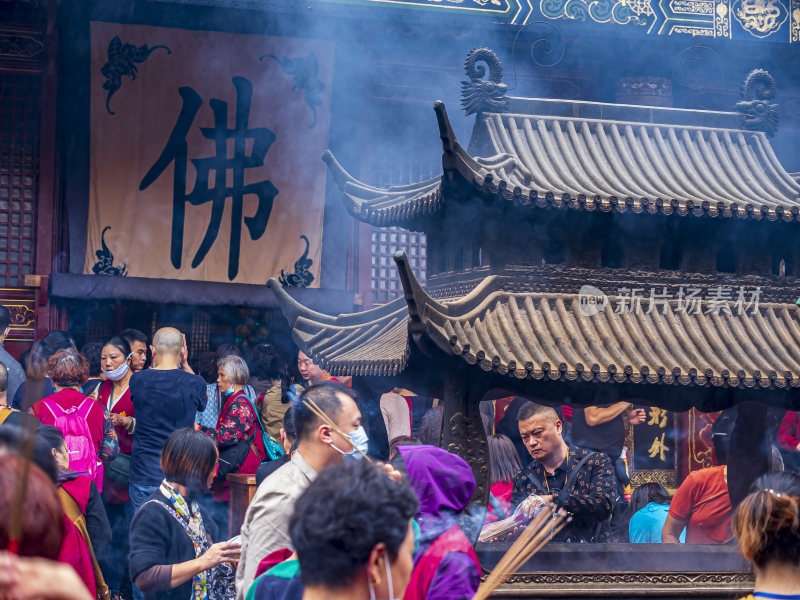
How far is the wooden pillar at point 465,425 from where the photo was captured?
5.06m

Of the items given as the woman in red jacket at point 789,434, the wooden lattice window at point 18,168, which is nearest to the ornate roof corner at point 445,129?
the woman in red jacket at point 789,434

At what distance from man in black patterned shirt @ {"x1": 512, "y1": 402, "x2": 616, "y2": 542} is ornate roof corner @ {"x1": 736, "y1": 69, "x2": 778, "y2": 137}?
2.64 m

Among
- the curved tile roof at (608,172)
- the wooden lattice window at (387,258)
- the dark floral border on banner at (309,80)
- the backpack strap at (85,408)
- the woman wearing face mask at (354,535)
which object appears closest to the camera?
the woman wearing face mask at (354,535)

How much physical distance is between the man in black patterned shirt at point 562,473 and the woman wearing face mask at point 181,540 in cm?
190

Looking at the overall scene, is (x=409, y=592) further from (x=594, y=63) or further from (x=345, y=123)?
(x=594, y=63)

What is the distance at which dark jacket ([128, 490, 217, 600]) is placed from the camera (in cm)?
383

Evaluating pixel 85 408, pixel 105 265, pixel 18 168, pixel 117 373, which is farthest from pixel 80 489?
pixel 18 168

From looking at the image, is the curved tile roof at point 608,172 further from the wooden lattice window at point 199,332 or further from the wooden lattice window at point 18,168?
the wooden lattice window at point 18,168

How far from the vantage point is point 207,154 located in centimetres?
952

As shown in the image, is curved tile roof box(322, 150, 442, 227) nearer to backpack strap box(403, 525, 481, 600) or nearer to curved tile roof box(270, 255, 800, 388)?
curved tile roof box(270, 255, 800, 388)

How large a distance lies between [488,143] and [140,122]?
4678mm

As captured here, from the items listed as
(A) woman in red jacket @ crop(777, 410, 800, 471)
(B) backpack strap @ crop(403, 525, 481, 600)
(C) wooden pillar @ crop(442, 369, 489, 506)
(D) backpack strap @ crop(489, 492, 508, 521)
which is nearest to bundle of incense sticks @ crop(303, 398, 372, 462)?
(B) backpack strap @ crop(403, 525, 481, 600)

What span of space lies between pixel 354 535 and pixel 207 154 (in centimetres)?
800

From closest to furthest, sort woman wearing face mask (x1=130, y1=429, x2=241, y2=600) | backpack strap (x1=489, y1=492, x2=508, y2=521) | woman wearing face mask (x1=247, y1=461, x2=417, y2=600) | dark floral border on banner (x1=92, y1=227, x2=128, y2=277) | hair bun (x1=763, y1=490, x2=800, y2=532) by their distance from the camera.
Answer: woman wearing face mask (x1=247, y1=461, x2=417, y2=600) < hair bun (x1=763, y1=490, x2=800, y2=532) < woman wearing face mask (x1=130, y1=429, x2=241, y2=600) < backpack strap (x1=489, y1=492, x2=508, y2=521) < dark floral border on banner (x1=92, y1=227, x2=128, y2=277)
